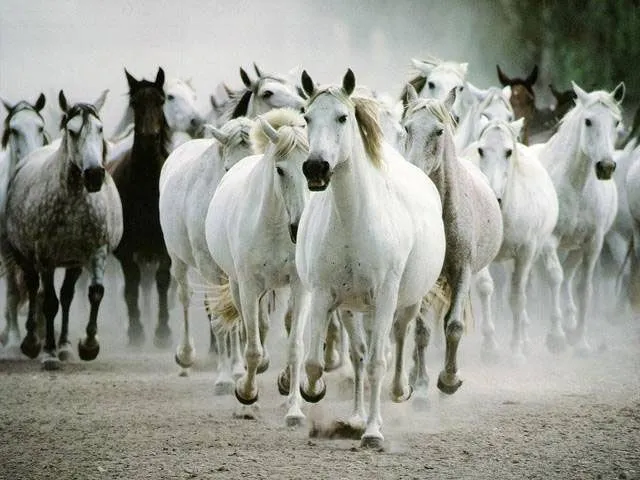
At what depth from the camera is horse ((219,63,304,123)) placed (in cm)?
870

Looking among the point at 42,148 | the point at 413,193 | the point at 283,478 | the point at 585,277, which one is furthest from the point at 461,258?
the point at 42,148

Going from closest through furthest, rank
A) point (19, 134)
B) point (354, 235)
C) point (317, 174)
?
point (317, 174) < point (354, 235) < point (19, 134)

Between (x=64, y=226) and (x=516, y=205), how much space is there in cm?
295

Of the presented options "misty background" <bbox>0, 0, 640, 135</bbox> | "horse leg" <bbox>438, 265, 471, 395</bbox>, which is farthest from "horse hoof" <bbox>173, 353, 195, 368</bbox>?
"misty background" <bbox>0, 0, 640, 135</bbox>

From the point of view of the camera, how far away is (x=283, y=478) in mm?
5246

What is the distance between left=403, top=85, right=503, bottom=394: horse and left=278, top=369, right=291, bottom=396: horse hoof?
2.28ft

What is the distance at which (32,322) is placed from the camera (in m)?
9.28

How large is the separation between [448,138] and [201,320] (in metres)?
6.19

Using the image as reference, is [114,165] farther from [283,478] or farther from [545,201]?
[283,478]

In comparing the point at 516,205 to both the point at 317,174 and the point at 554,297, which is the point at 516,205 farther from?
the point at 317,174

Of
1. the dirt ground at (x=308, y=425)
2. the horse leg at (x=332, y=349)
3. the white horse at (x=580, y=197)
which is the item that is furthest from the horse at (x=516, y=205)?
the horse leg at (x=332, y=349)

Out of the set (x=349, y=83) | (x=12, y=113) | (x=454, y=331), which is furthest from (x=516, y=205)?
(x=12, y=113)

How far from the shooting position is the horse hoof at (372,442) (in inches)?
230

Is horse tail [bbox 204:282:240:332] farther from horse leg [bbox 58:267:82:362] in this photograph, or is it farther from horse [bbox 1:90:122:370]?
horse leg [bbox 58:267:82:362]
